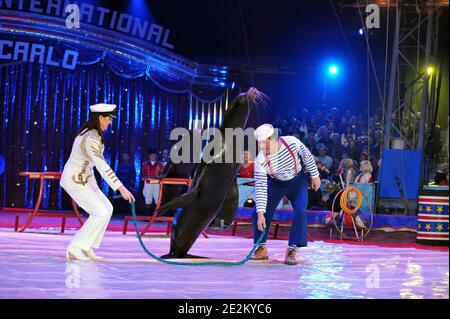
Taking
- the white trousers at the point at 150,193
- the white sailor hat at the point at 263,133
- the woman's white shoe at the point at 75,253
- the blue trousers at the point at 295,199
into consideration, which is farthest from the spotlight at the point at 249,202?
the woman's white shoe at the point at 75,253

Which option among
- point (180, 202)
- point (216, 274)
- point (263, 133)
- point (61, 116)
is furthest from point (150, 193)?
point (216, 274)

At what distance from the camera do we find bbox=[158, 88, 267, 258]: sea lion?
7.71 meters

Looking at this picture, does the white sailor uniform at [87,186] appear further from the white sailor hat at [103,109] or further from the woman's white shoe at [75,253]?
the white sailor hat at [103,109]

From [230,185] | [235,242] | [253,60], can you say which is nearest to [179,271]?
[230,185]

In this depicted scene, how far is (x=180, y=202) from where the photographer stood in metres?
7.57

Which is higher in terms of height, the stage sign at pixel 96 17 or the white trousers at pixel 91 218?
the stage sign at pixel 96 17

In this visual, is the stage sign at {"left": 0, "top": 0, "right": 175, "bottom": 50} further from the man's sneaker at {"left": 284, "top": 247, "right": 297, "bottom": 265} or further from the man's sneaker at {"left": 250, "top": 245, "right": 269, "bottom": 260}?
the man's sneaker at {"left": 284, "top": 247, "right": 297, "bottom": 265}

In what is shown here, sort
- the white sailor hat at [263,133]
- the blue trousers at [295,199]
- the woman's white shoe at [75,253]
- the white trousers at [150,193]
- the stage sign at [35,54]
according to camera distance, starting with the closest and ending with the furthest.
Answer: the white sailor hat at [263,133]
the woman's white shoe at [75,253]
the blue trousers at [295,199]
the stage sign at [35,54]
the white trousers at [150,193]

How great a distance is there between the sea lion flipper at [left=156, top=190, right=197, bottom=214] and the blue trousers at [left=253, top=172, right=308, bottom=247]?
0.79 metres

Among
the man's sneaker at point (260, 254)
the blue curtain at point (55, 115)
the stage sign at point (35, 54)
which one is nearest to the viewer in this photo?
the man's sneaker at point (260, 254)

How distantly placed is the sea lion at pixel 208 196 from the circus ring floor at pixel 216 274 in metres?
0.42

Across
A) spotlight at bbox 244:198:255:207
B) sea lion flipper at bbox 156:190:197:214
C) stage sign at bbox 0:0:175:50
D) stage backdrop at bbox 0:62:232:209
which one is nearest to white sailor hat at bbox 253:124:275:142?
sea lion flipper at bbox 156:190:197:214

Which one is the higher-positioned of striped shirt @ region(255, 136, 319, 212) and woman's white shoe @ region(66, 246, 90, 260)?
striped shirt @ region(255, 136, 319, 212)

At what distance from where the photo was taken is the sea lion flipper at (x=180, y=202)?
7516 mm
